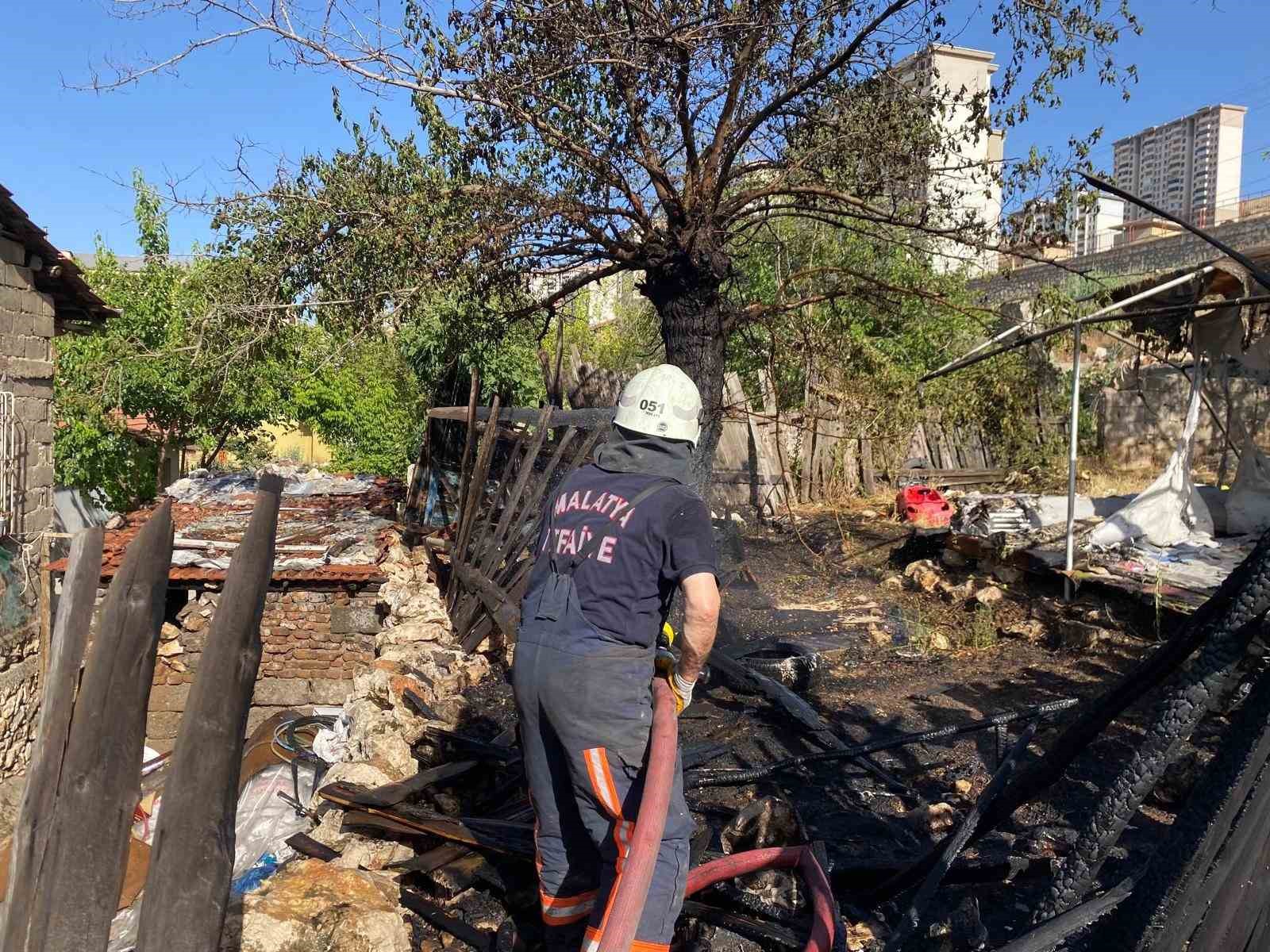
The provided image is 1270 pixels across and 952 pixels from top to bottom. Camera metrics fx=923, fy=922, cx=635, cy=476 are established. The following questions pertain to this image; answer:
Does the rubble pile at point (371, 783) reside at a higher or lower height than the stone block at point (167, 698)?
higher

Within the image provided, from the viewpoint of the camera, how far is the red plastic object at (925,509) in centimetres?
1130

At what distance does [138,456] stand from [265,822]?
15655mm

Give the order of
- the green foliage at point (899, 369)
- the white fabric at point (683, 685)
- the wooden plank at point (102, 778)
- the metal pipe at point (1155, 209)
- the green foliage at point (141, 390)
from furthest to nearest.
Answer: the green foliage at point (141, 390) → the green foliage at point (899, 369) → the white fabric at point (683, 685) → the metal pipe at point (1155, 209) → the wooden plank at point (102, 778)

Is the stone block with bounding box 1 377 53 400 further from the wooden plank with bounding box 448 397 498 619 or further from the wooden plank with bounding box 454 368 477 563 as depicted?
the wooden plank with bounding box 448 397 498 619

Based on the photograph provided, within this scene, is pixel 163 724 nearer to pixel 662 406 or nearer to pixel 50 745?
pixel 662 406

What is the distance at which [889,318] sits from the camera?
55.2ft

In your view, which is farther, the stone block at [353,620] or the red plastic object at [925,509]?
the red plastic object at [925,509]

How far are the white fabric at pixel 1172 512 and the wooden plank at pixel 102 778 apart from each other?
9.01 metres

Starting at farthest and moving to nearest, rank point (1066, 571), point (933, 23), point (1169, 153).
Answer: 1. point (1169, 153)
2. point (1066, 571)
3. point (933, 23)

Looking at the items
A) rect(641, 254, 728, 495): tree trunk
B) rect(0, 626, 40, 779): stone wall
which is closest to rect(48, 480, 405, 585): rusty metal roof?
rect(0, 626, 40, 779): stone wall

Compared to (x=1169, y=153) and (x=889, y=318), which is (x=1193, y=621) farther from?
(x=1169, y=153)

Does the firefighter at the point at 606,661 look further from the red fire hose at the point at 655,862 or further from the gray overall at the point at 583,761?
the red fire hose at the point at 655,862

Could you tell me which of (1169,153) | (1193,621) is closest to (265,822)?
(1193,621)

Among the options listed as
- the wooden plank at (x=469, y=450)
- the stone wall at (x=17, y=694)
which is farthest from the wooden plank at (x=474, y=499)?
the stone wall at (x=17, y=694)
